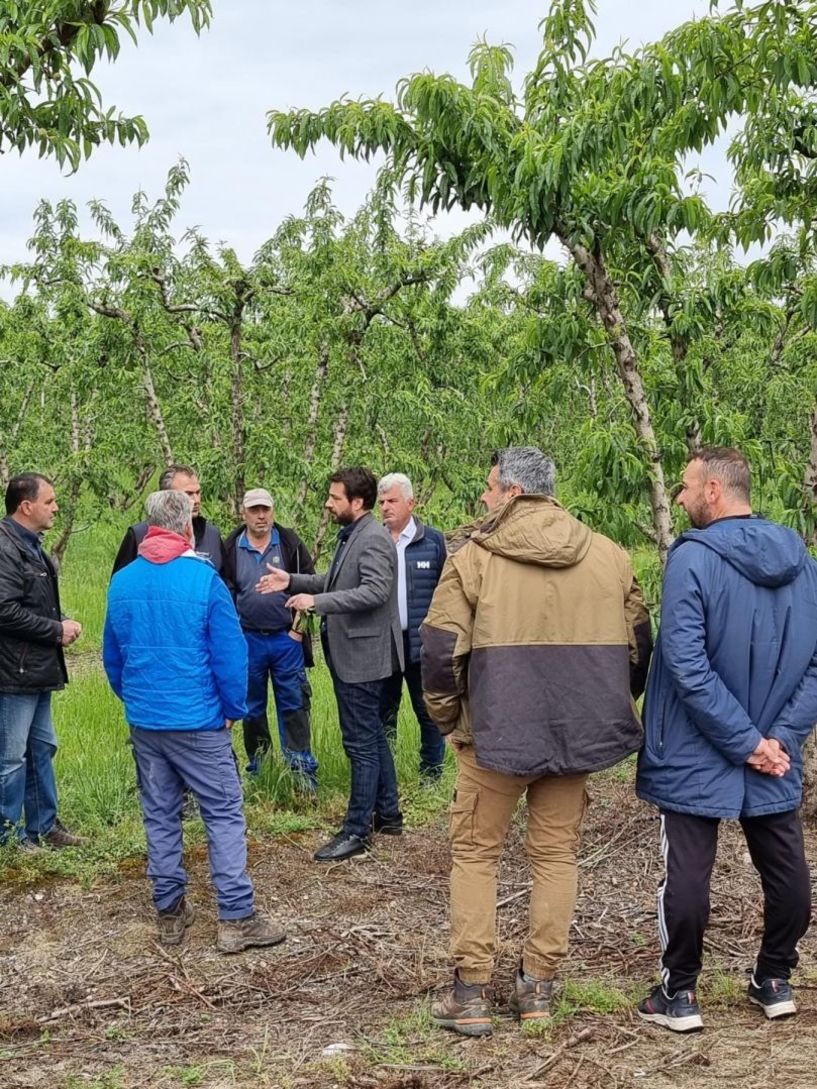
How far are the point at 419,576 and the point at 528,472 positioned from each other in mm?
2565

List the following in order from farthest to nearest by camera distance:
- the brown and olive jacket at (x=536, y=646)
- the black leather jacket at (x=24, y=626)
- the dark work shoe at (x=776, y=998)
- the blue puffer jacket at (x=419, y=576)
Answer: the blue puffer jacket at (x=419, y=576) < the black leather jacket at (x=24, y=626) < the dark work shoe at (x=776, y=998) < the brown and olive jacket at (x=536, y=646)

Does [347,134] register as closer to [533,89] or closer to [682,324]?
[533,89]

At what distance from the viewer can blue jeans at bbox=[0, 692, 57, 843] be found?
217 inches

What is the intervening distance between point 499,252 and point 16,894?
9619mm

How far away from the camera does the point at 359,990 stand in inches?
165

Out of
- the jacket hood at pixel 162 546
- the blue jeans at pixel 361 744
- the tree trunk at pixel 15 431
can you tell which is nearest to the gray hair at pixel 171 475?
the jacket hood at pixel 162 546

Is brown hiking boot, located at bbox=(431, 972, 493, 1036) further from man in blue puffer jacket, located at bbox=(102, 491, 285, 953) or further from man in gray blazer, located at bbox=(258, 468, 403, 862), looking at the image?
man in gray blazer, located at bbox=(258, 468, 403, 862)

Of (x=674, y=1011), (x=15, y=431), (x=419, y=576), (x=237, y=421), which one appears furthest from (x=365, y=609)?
(x=15, y=431)

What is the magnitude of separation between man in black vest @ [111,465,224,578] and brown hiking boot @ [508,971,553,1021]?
8.95 feet

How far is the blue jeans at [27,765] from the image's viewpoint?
217 inches

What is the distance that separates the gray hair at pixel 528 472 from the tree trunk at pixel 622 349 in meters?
2.02

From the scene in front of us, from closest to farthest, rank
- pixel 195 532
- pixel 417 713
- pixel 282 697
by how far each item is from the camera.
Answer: pixel 195 532 < pixel 282 697 < pixel 417 713

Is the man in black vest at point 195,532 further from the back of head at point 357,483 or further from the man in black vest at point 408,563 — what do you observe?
the man in black vest at point 408,563

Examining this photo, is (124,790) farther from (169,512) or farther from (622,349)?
(622,349)
